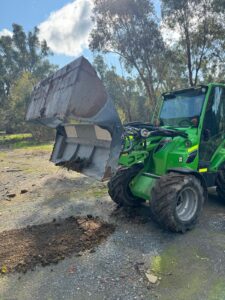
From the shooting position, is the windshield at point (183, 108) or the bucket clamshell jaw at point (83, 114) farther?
the windshield at point (183, 108)

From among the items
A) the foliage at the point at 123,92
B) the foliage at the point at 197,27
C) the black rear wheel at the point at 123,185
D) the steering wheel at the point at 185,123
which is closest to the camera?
the black rear wheel at the point at 123,185

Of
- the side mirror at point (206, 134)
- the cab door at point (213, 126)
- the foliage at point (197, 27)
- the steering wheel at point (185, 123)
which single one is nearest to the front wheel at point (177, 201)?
the cab door at point (213, 126)

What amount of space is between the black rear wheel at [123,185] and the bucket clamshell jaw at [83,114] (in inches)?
15.1

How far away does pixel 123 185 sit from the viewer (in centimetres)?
555

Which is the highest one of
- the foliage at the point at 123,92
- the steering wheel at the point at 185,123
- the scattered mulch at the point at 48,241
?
the foliage at the point at 123,92

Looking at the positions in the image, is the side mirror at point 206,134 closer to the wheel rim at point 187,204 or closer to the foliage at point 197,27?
the wheel rim at point 187,204

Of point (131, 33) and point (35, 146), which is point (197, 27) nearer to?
point (131, 33)

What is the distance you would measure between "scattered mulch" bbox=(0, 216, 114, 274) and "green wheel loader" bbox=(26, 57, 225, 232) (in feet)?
2.85

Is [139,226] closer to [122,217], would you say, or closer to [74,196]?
[122,217]

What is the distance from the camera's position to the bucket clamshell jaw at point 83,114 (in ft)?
16.1

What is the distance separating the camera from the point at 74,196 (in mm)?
7430

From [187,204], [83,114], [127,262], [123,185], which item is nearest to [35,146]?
[123,185]

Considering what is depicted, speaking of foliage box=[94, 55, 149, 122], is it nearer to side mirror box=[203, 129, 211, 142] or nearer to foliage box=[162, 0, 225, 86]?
foliage box=[162, 0, 225, 86]

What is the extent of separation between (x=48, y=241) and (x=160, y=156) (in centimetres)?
231
